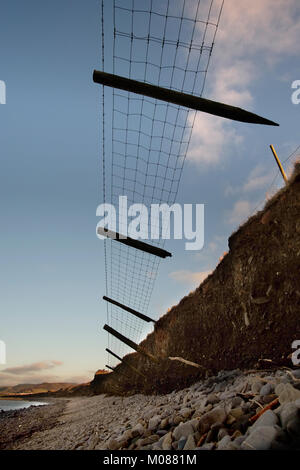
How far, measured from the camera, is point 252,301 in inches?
198

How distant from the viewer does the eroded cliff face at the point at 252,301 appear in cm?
426

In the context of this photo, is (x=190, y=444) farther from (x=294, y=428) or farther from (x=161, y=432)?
(x=294, y=428)

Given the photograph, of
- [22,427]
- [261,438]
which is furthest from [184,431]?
[22,427]

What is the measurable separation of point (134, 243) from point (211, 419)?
4701 mm

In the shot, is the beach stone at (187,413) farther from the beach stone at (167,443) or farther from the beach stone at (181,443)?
the beach stone at (181,443)

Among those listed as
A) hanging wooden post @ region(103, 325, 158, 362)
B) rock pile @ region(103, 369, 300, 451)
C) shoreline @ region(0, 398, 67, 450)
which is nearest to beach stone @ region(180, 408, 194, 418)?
rock pile @ region(103, 369, 300, 451)

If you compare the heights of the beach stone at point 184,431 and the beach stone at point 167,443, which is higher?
the beach stone at point 184,431

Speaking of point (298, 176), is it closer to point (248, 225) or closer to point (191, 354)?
point (248, 225)

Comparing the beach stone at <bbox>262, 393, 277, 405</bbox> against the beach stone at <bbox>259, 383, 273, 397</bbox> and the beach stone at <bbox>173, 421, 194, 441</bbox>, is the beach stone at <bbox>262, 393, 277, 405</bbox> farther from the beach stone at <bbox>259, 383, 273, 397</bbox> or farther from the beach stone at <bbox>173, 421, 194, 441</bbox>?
the beach stone at <bbox>173, 421, 194, 441</bbox>

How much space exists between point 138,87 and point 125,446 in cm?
424

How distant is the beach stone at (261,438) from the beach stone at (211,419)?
62 cm

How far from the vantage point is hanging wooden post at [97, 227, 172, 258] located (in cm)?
659

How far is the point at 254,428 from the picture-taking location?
6.19ft

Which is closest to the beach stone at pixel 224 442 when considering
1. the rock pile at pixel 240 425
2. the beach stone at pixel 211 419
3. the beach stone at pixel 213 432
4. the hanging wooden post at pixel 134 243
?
the rock pile at pixel 240 425
